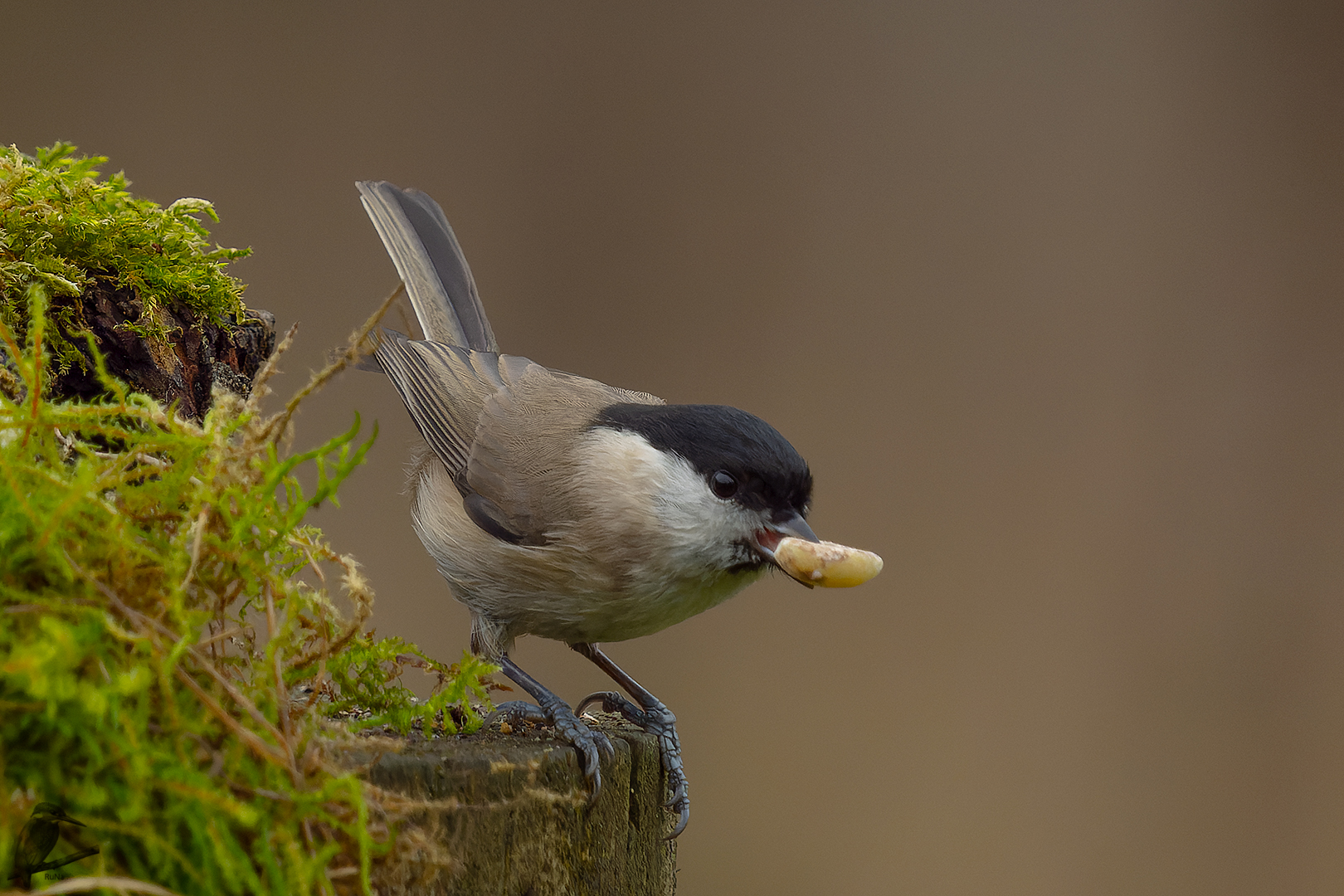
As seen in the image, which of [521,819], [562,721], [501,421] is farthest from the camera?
[501,421]

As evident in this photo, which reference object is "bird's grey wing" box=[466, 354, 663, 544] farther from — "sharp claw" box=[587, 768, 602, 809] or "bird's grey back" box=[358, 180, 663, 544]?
"sharp claw" box=[587, 768, 602, 809]

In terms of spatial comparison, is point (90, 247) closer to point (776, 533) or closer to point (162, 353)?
point (162, 353)

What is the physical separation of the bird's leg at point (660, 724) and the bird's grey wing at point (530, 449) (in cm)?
21

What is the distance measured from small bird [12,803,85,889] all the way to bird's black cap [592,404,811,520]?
0.72 metres

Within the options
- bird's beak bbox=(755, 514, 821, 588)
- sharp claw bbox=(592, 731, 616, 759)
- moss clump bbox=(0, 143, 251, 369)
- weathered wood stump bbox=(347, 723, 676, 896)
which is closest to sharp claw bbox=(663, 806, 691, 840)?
weathered wood stump bbox=(347, 723, 676, 896)

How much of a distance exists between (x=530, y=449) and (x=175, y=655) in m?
0.83

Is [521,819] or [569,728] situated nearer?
[521,819]

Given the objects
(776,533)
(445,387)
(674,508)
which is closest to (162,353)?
(445,387)

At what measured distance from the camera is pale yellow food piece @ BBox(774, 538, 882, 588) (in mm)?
958

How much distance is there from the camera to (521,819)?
79 cm

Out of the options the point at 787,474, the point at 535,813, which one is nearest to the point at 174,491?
the point at 535,813

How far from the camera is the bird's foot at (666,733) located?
1209 millimetres

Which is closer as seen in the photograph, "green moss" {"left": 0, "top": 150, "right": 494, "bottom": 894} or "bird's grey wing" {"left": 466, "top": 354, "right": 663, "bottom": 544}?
"green moss" {"left": 0, "top": 150, "right": 494, "bottom": 894}

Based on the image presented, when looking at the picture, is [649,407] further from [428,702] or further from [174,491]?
[174,491]
